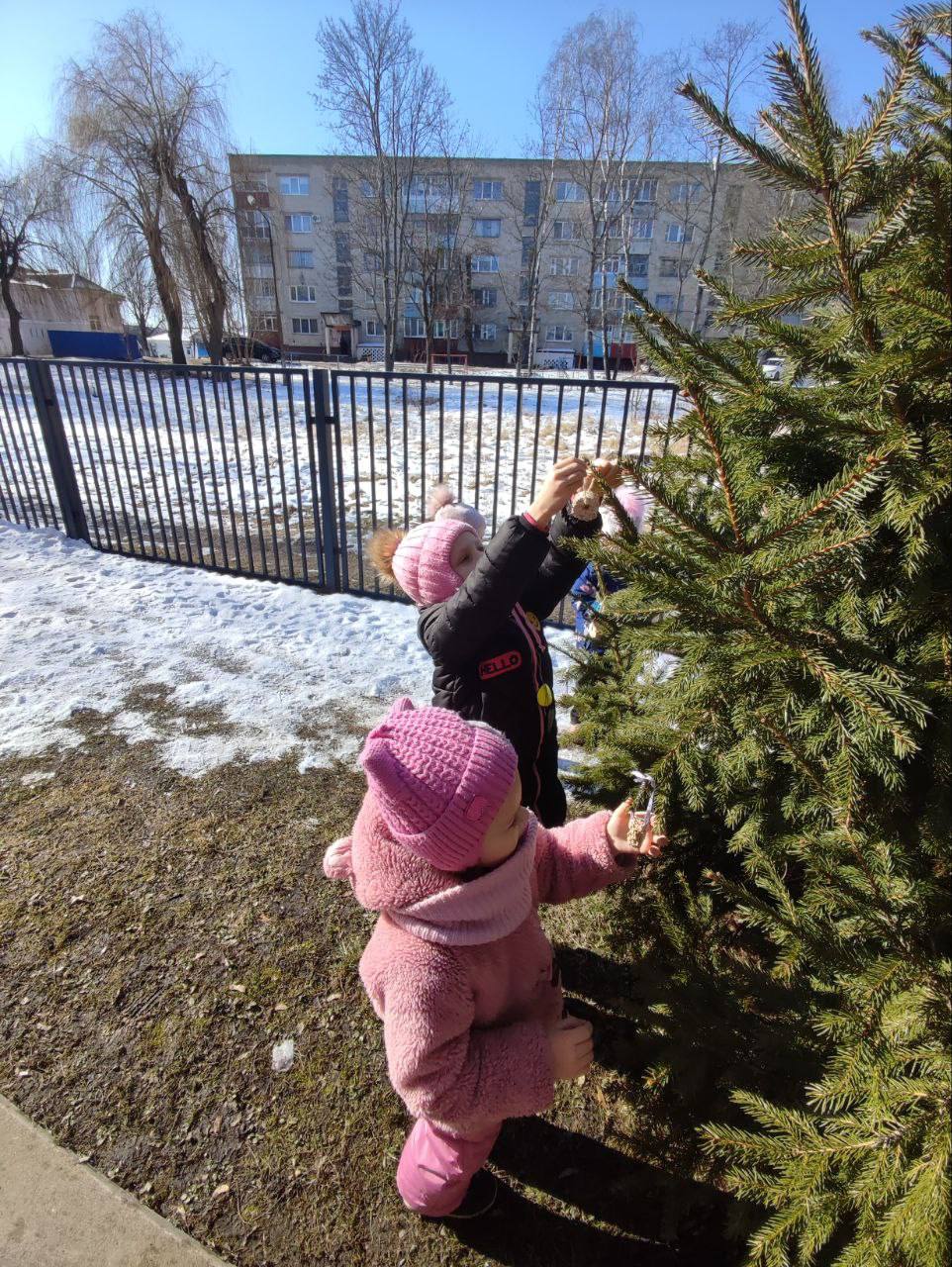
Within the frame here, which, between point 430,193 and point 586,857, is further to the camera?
point 430,193

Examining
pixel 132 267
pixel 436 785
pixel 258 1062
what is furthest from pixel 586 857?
pixel 132 267

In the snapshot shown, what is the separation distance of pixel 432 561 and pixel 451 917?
1142 millimetres

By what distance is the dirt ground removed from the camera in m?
1.72

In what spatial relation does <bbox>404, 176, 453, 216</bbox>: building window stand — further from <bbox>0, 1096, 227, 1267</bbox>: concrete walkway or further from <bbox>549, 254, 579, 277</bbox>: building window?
→ <bbox>0, 1096, 227, 1267</bbox>: concrete walkway

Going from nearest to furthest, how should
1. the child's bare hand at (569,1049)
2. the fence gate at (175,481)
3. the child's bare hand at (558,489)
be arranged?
1. the child's bare hand at (569,1049)
2. the child's bare hand at (558,489)
3. the fence gate at (175,481)

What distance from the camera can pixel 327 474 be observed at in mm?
5730

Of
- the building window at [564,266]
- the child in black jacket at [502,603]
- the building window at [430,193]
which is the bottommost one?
the child in black jacket at [502,603]

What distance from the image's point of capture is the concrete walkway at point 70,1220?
1.62 meters

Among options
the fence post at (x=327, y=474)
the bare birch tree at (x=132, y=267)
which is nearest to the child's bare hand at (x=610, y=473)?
the fence post at (x=327, y=474)

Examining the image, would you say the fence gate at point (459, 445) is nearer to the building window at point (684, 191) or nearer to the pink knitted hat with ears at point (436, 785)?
the pink knitted hat with ears at point (436, 785)

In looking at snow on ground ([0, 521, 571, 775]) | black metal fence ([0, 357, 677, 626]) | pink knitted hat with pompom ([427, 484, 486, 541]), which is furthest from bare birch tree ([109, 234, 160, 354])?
pink knitted hat with pompom ([427, 484, 486, 541])

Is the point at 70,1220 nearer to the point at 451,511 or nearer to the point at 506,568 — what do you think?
the point at 506,568

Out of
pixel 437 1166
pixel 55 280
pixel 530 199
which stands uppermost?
pixel 530 199

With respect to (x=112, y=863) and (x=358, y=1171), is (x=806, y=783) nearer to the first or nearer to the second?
(x=358, y=1171)
